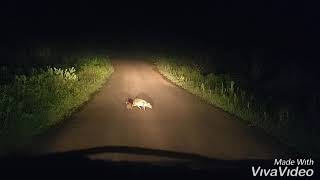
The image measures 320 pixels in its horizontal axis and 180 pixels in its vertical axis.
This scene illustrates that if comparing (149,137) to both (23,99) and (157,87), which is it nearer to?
(23,99)

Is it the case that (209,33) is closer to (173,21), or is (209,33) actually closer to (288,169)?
(173,21)

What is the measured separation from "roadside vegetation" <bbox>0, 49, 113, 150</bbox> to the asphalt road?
42cm

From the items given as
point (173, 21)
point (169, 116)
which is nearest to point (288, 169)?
point (169, 116)

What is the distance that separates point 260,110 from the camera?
19.3 meters

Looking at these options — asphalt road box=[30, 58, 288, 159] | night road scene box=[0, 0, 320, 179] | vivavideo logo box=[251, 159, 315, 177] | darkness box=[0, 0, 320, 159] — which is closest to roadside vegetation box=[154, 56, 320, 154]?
night road scene box=[0, 0, 320, 179]

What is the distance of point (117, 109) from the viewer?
20.7 meters

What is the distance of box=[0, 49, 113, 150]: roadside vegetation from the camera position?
15.1 meters

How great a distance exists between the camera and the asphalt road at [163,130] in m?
13.9

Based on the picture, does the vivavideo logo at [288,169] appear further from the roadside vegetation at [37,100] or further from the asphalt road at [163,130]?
the roadside vegetation at [37,100]

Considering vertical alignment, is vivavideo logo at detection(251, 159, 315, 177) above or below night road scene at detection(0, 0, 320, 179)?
below

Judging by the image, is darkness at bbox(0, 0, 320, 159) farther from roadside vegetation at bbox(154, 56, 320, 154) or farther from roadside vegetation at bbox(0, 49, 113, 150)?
roadside vegetation at bbox(0, 49, 113, 150)

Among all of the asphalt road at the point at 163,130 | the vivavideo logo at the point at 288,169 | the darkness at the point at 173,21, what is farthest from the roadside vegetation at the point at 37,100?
the darkness at the point at 173,21

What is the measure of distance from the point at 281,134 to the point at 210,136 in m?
1.90

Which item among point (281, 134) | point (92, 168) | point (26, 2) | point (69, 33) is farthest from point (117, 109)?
point (26, 2)
